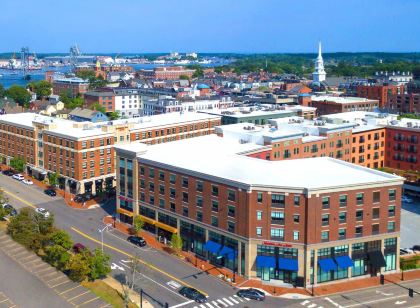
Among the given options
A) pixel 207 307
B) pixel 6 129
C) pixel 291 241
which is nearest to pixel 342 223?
pixel 291 241

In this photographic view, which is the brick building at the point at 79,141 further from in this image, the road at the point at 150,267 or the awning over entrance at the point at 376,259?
the awning over entrance at the point at 376,259

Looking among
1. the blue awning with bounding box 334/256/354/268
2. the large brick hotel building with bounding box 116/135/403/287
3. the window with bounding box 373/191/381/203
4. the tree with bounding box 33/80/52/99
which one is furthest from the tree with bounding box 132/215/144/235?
the tree with bounding box 33/80/52/99

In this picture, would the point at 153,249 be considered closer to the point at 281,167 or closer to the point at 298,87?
the point at 281,167

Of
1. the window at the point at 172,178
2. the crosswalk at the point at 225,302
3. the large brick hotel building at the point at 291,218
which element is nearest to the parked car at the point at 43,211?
the window at the point at 172,178

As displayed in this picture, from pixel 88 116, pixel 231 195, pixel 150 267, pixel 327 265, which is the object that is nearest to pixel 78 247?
pixel 150 267

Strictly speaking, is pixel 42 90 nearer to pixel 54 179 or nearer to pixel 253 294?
pixel 54 179

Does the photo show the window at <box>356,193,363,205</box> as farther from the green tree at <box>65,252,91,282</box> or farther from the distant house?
the distant house
